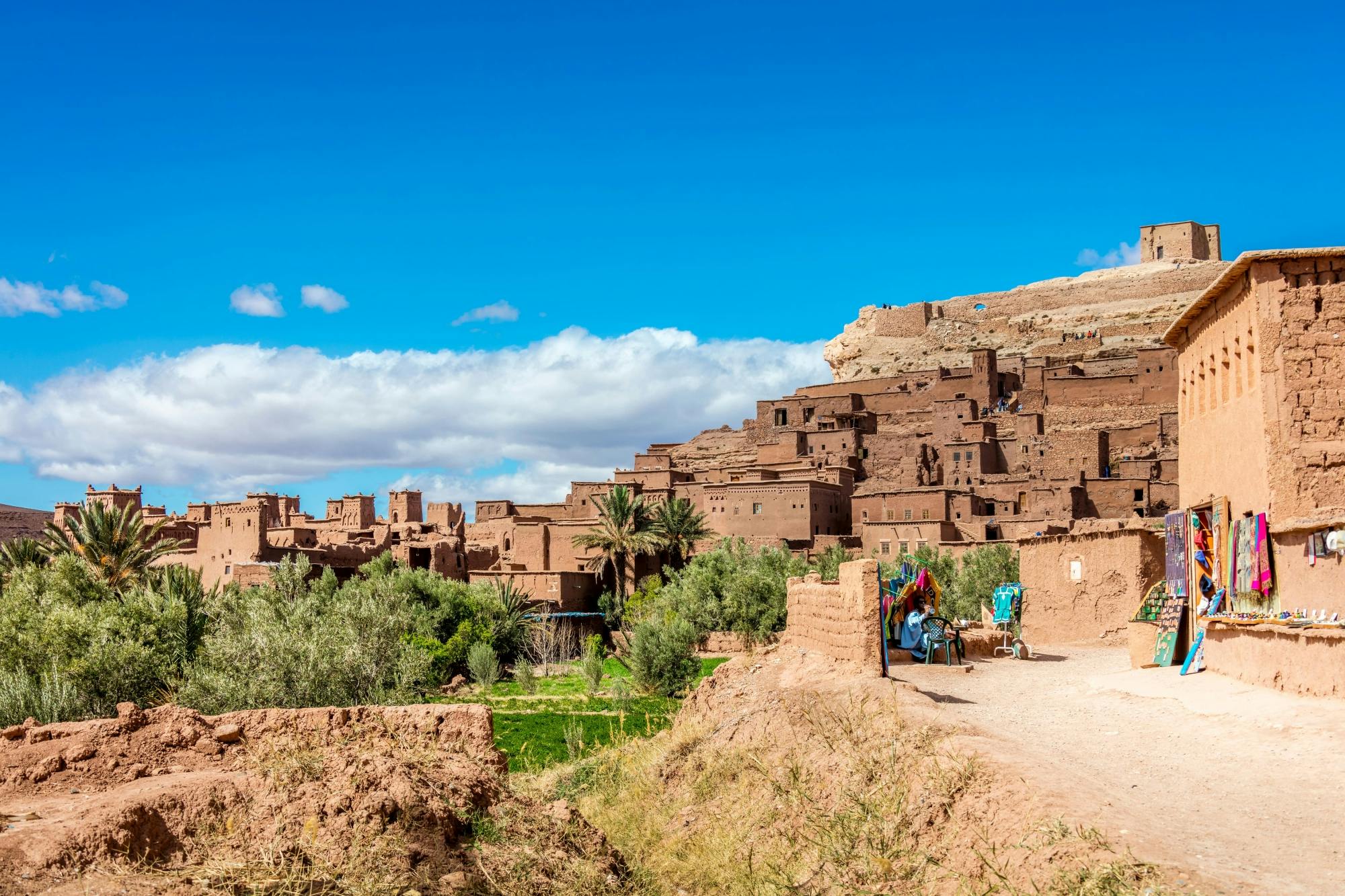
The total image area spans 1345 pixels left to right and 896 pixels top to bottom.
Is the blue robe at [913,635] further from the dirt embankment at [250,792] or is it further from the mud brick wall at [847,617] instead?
the dirt embankment at [250,792]

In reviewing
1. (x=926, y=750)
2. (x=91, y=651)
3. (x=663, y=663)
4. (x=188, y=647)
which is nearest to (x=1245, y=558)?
(x=926, y=750)

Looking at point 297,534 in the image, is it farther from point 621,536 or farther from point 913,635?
point 913,635

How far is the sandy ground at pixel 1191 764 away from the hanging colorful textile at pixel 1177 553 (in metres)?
2.01

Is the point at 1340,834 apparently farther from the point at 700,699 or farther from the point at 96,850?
the point at 700,699

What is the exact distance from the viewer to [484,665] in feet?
98.5

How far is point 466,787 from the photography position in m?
7.78

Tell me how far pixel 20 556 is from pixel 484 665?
1237 centimetres

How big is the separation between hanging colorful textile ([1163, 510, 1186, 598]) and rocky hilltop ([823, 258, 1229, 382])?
5164cm

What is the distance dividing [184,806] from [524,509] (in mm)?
47798

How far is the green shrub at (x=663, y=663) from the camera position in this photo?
25812mm

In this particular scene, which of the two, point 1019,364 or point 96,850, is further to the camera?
point 1019,364

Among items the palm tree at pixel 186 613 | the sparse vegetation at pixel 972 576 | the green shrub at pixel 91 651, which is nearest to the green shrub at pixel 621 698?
the palm tree at pixel 186 613

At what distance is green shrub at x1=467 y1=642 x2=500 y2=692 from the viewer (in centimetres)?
2972

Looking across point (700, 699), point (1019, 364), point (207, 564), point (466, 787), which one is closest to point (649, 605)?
point (207, 564)
